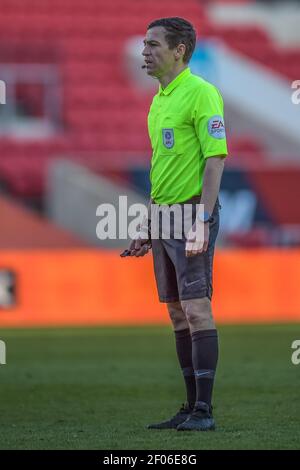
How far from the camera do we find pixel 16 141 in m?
19.4

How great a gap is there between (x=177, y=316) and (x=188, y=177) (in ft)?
2.63

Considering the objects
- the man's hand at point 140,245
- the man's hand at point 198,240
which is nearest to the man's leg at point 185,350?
the man's hand at point 140,245

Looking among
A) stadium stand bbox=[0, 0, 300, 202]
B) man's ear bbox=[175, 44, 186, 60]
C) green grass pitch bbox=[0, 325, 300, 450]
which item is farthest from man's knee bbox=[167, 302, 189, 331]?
stadium stand bbox=[0, 0, 300, 202]

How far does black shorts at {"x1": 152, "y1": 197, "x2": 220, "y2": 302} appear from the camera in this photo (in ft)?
20.5

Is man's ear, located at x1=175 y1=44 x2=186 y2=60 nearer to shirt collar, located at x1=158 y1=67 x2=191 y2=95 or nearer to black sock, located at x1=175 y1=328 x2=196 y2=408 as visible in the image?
shirt collar, located at x1=158 y1=67 x2=191 y2=95

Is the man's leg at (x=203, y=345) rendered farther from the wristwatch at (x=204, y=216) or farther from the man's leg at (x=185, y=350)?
the wristwatch at (x=204, y=216)

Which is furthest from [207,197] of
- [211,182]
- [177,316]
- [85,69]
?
[85,69]

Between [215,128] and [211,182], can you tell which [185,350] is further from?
[215,128]

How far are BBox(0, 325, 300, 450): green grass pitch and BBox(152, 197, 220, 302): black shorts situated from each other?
75 cm

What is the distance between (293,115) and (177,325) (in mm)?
14783

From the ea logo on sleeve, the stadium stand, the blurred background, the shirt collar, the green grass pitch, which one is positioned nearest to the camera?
the green grass pitch

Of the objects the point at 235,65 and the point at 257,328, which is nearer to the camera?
the point at 257,328
